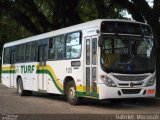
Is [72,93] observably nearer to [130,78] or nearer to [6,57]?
[130,78]

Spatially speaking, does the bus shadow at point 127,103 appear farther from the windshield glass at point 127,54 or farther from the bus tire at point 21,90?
the bus tire at point 21,90

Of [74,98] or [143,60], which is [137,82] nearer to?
[143,60]

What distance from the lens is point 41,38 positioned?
22047 mm

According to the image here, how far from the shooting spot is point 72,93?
18.0 meters

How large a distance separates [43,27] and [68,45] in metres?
15.2

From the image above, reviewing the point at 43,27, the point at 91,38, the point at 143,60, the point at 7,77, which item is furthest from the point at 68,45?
the point at 43,27

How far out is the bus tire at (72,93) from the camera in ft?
58.4

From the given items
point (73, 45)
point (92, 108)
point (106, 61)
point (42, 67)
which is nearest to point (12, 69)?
point (42, 67)

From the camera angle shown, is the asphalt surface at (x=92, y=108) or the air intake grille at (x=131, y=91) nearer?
the asphalt surface at (x=92, y=108)

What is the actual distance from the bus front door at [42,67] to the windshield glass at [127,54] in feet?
18.3

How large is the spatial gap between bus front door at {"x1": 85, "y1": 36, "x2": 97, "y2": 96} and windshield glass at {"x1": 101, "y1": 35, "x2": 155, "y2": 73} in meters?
0.45

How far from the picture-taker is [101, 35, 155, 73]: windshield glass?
53.2 feet

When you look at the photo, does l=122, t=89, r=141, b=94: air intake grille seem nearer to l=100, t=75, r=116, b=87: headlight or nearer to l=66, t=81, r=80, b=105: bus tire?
l=100, t=75, r=116, b=87: headlight

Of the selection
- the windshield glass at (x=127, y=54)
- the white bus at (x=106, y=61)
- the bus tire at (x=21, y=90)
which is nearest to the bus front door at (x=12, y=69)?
the bus tire at (x=21, y=90)
